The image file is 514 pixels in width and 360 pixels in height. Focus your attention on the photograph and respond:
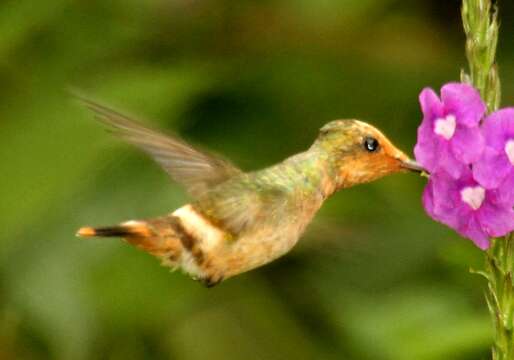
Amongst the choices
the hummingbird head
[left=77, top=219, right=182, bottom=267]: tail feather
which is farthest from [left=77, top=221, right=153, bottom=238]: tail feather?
the hummingbird head

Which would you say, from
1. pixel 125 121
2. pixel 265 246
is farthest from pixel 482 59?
pixel 125 121

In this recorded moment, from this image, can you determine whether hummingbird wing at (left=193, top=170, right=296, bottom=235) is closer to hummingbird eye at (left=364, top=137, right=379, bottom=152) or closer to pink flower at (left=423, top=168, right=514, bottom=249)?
hummingbird eye at (left=364, top=137, right=379, bottom=152)

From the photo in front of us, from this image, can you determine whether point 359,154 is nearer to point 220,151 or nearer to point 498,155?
point 498,155

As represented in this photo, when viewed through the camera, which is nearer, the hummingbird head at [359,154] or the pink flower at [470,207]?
the pink flower at [470,207]

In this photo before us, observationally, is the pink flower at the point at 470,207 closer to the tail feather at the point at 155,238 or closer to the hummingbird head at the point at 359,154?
the hummingbird head at the point at 359,154

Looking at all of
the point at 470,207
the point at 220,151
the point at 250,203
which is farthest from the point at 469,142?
the point at 220,151

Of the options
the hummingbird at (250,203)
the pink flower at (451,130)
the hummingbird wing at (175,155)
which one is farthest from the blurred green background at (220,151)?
the pink flower at (451,130)

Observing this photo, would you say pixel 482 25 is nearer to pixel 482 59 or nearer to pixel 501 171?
pixel 482 59
